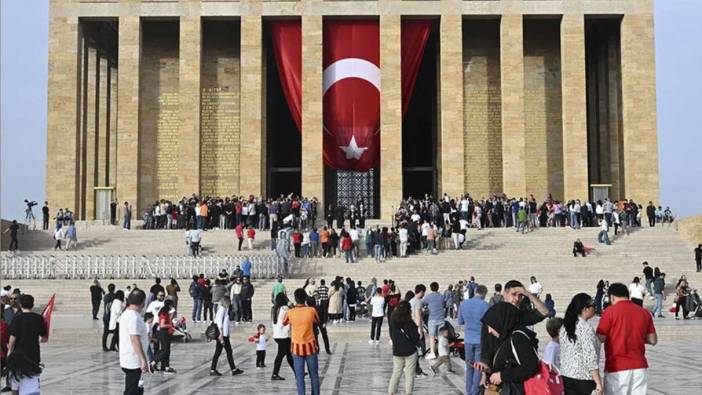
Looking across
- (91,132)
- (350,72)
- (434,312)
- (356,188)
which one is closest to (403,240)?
(350,72)

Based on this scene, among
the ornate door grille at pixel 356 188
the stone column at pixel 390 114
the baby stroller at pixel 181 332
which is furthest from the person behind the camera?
the ornate door grille at pixel 356 188

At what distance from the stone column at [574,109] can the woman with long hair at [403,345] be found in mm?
28785

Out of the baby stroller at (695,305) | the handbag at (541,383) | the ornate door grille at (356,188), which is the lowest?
the baby stroller at (695,305)

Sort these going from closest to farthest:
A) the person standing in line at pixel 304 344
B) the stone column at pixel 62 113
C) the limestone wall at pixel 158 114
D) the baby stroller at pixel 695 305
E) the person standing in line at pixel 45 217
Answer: the person standing in line at pixel 304 344 < the baby stroller at pixel 695 305 < the person standing in line at pixel 45 217 < the stone column at pixel 62 113 < the limestone wall at pixel 158 114

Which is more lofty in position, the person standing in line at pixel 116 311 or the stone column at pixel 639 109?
the stone column at pixel 639 109

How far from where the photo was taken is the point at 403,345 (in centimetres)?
990

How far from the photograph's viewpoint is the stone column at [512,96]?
3775 centimetres

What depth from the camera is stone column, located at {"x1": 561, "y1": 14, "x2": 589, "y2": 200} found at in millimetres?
37656

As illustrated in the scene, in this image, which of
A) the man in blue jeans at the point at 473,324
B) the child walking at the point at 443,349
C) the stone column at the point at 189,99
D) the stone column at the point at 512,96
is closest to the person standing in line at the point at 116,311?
the child walking at the point at 443,349

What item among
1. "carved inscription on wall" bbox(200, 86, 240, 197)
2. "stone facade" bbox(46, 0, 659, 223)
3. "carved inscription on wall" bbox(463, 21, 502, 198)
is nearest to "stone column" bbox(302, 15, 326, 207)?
"stone facade" bbox(46, 0, 659, 223)

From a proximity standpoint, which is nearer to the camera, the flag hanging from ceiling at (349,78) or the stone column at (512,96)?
the flag hanging from ceiling at (349,78)

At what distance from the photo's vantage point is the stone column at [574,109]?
3766cm

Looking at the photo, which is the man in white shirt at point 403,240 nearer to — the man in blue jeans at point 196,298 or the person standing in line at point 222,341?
the man in blue jeans at point 196,298

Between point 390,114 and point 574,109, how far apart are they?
7.61 metres
